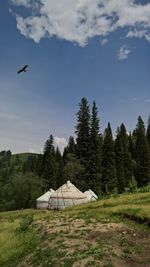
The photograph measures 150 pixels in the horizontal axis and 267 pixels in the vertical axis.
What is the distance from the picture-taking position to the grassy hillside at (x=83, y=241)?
12.0 meters

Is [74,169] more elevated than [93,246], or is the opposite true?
[74,169]

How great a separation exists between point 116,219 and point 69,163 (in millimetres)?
45262

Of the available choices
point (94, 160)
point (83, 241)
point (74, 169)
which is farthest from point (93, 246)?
point (94, 160)

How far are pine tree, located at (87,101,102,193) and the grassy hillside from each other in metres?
41.6

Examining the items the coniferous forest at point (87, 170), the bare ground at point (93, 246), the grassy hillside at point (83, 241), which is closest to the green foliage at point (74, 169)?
the coniferous forest at point (87, 170)

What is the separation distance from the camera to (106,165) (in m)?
65.2

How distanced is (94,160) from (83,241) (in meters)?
50.2

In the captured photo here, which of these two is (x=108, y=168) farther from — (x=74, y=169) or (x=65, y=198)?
(x=65, y=198)

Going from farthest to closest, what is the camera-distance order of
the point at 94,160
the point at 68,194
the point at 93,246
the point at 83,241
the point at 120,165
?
1. the point at 120,165
2. the point at 94,160
3. the point at 68,194
4. the point at 83,241
5. the point at 93,246

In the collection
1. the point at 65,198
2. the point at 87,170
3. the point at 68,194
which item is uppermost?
the point at 87,170

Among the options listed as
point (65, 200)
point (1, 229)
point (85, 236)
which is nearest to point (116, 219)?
point (85, 236)

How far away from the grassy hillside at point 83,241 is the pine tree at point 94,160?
41.6m

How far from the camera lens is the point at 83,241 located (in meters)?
13.9

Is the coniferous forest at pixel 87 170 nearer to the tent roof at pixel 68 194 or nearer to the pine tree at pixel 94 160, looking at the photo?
the pine tree at pixel 94 160
